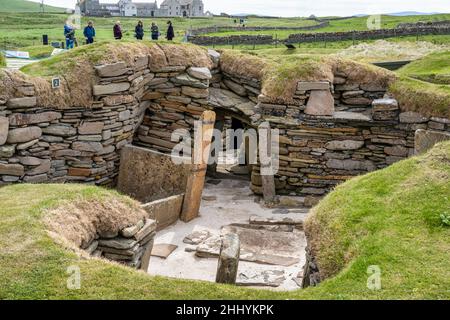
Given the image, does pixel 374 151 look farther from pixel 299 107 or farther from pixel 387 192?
pixel 387 192

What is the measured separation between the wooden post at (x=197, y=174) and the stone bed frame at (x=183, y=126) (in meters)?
1.81

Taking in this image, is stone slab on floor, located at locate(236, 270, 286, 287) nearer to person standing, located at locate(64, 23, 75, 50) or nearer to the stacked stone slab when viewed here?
the stacked stone slab

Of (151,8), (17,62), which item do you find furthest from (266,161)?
(151,8)

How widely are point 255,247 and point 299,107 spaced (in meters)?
4.29

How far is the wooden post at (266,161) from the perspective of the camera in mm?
14094

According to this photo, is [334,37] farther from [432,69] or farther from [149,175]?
[149,175]

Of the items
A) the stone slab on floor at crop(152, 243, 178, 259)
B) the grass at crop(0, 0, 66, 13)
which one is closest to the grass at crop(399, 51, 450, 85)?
the stone slab on floor at crop(152, 243, 178, 259)

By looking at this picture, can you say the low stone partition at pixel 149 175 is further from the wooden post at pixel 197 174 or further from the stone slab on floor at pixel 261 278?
the stone slab on floor at pixel 261 278

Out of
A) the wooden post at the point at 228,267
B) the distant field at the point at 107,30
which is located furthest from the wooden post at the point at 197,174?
the distant field at the point at 107,30

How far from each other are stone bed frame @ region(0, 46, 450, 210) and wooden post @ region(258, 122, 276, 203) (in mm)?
261

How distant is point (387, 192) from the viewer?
25.4 ft

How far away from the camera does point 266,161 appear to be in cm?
1412

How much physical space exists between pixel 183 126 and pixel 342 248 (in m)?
9.37

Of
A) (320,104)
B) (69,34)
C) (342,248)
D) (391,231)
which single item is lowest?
(342,248)
